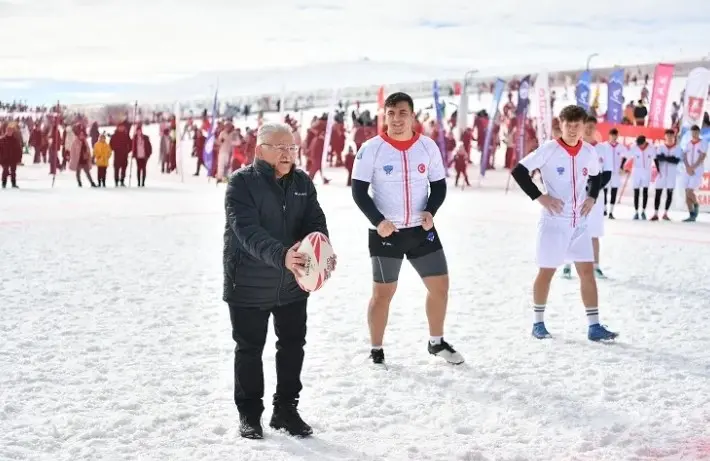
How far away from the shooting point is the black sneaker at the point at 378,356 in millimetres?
5457

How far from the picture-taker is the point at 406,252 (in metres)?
5.30

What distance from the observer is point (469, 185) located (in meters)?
23.1

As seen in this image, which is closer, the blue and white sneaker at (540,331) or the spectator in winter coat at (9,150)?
the blue and white sneaker at (540,331)

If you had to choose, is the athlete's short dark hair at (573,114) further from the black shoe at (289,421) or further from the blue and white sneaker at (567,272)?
the blue and white sneaker at (567,272)

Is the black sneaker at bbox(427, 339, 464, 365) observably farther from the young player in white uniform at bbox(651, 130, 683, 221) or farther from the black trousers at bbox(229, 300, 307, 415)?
the young player in white uniform at bbox(651, 130, 683, 221)

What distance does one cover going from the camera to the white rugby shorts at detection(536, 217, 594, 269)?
6113 millimetres

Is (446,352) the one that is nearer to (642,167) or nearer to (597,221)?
(597,221)

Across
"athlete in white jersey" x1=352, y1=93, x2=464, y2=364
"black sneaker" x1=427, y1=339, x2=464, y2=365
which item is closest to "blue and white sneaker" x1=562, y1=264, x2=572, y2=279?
"black sneaker" x1=427, y1=339, x2=464, y2=365

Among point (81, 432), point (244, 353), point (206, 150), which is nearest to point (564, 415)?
point (244, 353)

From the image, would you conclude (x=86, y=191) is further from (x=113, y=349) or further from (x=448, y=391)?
(x=448, y=391)

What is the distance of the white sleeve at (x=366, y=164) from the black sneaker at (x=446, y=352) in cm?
118

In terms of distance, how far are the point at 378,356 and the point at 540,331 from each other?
140 cm

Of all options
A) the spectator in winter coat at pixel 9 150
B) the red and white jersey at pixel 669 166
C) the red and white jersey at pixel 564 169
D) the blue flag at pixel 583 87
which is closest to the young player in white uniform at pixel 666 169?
the red and white jersey at pixel 669 166

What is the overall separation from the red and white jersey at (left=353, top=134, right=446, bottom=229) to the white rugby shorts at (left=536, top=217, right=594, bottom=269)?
1.29m
